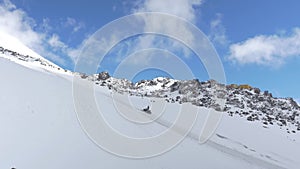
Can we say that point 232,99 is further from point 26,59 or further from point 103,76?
point 26,59

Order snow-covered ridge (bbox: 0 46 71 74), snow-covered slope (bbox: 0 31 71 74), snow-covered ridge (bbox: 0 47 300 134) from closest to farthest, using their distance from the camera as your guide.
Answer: snow-covered ridge (bbox: 0 46 71 74) < snow-covered slope (bbox: 0 31 71 74) < snow-covered ridge (bbox: 0 47 300 134)

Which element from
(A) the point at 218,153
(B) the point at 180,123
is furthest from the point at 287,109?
(A) the point at 218,153

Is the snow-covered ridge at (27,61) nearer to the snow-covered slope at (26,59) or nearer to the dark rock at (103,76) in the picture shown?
the snow-covered slope at (26,59)

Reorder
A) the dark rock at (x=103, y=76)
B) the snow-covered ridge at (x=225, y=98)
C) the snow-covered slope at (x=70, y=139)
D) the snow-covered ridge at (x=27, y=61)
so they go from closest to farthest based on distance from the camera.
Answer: the snow-covered slope at (x=70, y=139), the snow-covered ridge at (x=27, y=61), the snow-covered ridge at (x=225, y=98), the dark rock at (x=103, y=76)

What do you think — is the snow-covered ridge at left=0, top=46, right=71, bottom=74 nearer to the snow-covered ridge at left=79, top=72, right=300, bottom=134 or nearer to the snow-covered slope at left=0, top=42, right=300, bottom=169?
the snow-covered ridge at left=79, top=72, right=300, bottom=134

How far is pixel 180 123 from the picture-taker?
1998cm

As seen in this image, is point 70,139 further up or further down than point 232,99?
further down

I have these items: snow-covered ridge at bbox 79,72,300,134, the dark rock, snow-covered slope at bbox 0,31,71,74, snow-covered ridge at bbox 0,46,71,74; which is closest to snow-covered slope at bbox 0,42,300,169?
snow-covered ridge at bbox 0,46,71,74

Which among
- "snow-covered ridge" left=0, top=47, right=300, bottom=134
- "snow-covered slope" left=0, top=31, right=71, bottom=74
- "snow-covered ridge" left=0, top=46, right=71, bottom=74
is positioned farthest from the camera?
"snow-covered ridge" left=0, top=47, right=300, bottom=134

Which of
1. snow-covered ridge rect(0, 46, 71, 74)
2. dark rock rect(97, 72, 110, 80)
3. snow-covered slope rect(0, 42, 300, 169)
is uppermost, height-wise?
dark rock rect(97, 72, 110, 80)

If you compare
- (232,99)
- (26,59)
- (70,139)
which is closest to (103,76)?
(26,59)

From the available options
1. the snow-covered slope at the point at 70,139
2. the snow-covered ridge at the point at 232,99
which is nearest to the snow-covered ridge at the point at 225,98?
the snow-covered ridge at the point at 232,99

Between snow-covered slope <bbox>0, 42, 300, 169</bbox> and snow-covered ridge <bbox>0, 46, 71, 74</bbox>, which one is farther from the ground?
snow-covered ridge <bbox>0, 46, 71, 74</bbox>

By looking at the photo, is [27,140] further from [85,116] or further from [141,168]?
[141,168]
